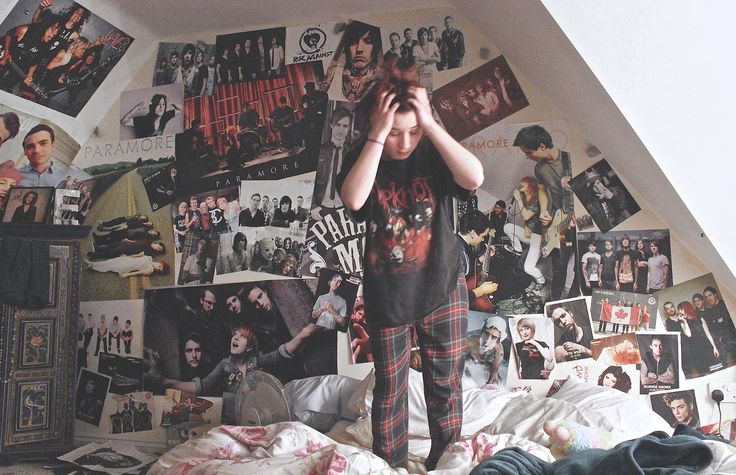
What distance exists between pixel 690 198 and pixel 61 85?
2.60 metres

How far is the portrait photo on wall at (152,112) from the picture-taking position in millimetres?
3414

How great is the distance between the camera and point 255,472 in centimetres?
182

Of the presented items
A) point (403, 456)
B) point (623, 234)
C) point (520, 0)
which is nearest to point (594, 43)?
point (520, 0)

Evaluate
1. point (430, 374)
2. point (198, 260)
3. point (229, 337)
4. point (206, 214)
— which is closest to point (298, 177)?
point (206, 214)

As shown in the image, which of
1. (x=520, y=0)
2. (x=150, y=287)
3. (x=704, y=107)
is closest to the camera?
(x=704, y=107)

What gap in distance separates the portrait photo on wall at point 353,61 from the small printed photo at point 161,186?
2.65ft

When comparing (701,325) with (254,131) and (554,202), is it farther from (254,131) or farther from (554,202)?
(254,131)

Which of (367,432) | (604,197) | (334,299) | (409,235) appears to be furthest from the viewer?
(334,299)

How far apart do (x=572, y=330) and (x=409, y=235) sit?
4.72 feet

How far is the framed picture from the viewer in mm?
3277

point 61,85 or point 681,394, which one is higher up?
point 61,85

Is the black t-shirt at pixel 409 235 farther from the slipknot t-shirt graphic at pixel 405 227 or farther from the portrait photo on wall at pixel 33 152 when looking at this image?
the portrait photo on wall at pixel 33 152

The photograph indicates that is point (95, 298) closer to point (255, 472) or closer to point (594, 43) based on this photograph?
point (255, 472)

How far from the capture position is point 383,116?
1611 mm
